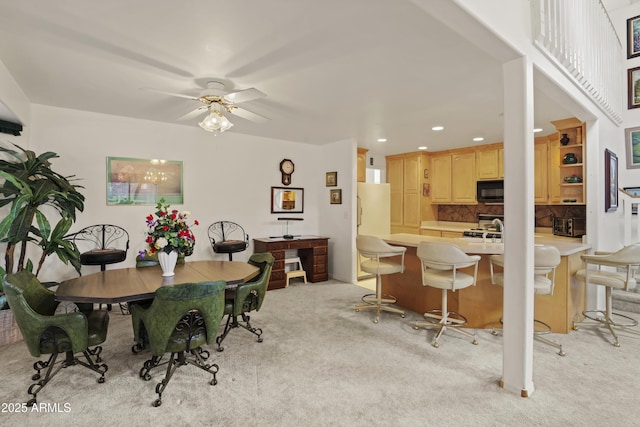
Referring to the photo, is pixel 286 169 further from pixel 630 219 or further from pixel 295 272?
pixel 630 219

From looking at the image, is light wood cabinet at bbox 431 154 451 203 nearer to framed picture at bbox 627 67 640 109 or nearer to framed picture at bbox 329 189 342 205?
framed picture at bbox 329 189 342 205

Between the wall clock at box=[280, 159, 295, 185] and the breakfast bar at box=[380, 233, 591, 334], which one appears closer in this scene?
the breakfast bar at box=[380, 233, 591, 334]

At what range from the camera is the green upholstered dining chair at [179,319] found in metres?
2.05

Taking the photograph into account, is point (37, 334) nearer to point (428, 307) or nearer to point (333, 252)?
point (428, 307)

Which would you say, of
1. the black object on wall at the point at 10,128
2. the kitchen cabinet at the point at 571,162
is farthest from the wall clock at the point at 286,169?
the kitchen cabinet at the point at 571,162

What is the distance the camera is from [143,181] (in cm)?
445

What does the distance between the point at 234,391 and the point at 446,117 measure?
12.8 ft

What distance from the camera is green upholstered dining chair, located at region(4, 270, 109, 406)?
2.02 m

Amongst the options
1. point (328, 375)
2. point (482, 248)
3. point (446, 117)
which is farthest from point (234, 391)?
point (446, 117)

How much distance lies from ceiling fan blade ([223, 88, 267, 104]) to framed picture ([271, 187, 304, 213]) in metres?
2.88

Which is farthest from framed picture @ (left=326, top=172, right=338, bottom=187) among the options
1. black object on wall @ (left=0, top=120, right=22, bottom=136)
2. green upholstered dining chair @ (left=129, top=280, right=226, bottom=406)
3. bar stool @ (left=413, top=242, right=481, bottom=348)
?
black object on wall @ (left=0, top=120, right=22, bottom=136)

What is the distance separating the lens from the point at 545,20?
2.37m

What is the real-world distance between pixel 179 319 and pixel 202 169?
3.28m

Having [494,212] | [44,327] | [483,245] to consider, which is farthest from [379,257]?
[494,212]
